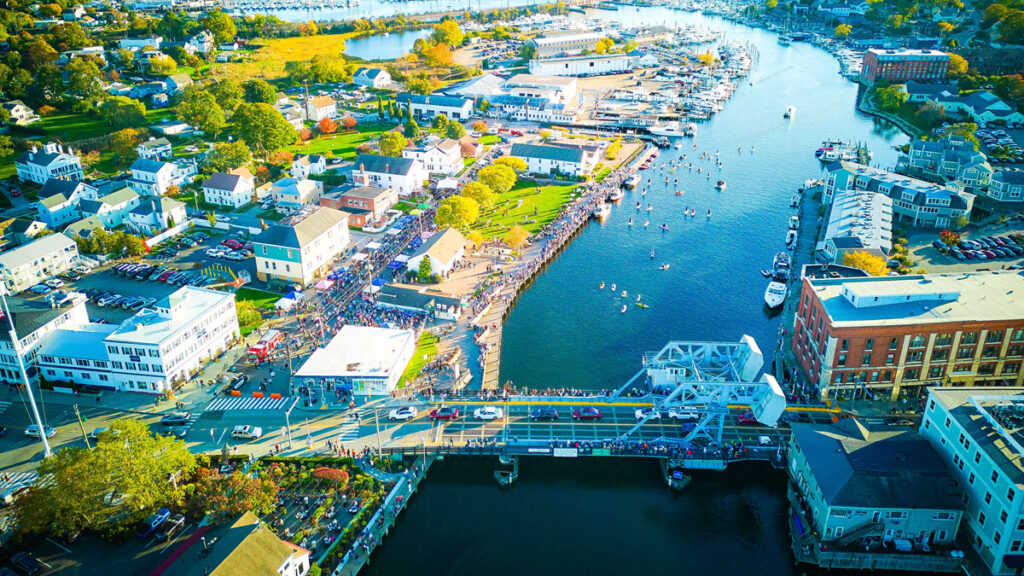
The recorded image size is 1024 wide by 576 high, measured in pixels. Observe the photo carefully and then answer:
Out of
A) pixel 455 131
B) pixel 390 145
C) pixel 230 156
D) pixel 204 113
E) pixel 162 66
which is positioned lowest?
pixel 390 145

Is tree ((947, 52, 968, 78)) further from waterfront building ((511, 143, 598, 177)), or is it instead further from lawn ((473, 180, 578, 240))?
lawn ((473, 180, 578, 240))

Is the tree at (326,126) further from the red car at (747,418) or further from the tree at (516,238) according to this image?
the red car at (747,418)

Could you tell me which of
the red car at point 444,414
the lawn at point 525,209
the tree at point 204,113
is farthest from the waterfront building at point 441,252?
the tree at point 204,113

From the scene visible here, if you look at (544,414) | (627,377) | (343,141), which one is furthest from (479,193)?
(343,141)

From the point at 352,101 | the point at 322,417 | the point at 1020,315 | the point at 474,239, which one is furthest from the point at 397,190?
the point at 1020,315

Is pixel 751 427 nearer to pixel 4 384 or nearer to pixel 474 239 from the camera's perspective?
pixel 474 239

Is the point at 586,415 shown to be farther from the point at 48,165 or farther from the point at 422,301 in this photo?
the point at 48,165
